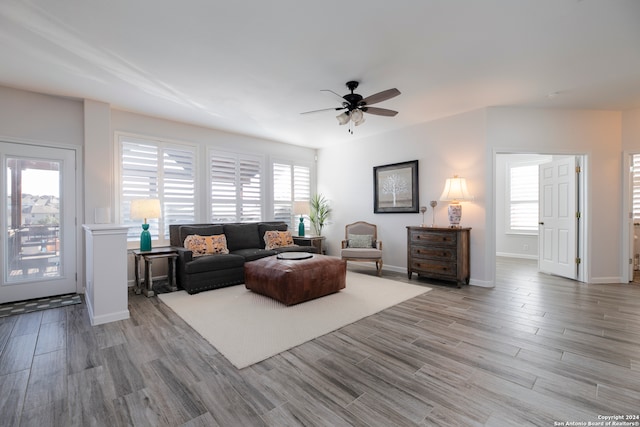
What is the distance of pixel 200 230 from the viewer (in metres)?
4.81

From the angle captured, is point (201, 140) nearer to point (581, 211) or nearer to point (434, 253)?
point (434, 253)

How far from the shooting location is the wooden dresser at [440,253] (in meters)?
4.33

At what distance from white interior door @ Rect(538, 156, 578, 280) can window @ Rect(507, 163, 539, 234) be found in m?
1.60

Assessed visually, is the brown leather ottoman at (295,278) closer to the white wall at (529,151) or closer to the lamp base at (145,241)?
the lamp base at (145,241)

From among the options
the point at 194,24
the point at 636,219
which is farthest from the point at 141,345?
the point at 636,219

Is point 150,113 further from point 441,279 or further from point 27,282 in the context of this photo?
point 441,279

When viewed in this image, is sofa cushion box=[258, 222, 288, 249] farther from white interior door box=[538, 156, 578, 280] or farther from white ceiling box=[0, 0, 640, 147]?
white interior door box=[538, 156, 578, 280]

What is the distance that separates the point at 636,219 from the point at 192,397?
816cm

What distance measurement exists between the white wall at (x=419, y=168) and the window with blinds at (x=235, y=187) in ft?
5.98

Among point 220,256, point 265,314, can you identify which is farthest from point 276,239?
point 265,314

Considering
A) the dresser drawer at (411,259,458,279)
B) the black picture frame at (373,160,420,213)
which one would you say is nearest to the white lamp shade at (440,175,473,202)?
the black picture frame at (373,160,420,213)

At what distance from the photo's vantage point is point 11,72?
3.23 m

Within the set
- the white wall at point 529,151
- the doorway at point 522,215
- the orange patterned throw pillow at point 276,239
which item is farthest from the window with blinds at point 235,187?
the doorway at point 522,215

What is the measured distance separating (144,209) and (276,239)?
7.53 ft
